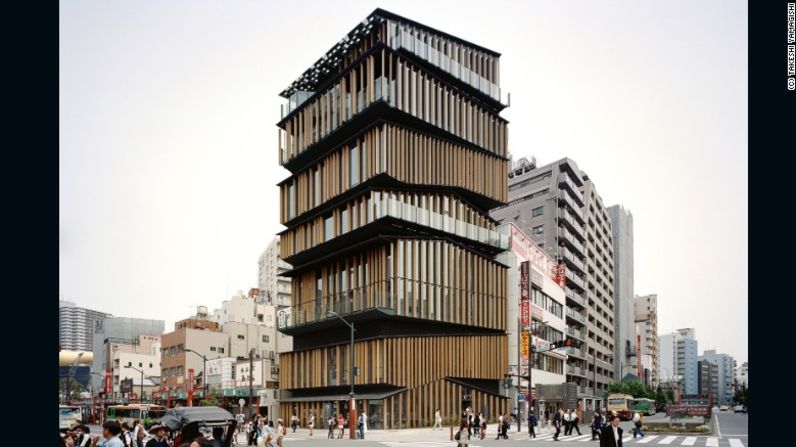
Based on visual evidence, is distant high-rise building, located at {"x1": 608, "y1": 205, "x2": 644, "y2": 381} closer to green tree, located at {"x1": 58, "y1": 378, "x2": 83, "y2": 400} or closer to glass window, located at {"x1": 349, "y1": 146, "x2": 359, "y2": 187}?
glass window, located at {"x1": 349, "y1": 146, "x2": 359, "y2": 187}

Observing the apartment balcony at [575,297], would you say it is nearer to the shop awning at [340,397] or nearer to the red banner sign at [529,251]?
the red banner sign at [529,251]

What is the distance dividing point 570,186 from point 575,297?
16876mm

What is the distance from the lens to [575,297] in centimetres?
10500

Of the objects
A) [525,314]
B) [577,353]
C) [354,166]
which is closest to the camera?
[354,166]

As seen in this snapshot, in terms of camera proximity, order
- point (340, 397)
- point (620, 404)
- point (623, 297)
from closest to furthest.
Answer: point (340, 397), point (620, 404), point (623, 297)

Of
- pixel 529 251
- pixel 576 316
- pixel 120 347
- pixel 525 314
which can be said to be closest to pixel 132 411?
pixel 525 314

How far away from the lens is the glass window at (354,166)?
63.0 metres

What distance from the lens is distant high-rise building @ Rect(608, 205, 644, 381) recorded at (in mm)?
156000

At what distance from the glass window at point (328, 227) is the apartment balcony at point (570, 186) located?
49.7 m

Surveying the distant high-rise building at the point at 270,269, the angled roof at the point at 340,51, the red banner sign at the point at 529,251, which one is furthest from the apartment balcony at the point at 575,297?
the distant high-rise building at the point at 270,269

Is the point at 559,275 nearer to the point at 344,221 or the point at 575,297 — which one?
the point at 575,297

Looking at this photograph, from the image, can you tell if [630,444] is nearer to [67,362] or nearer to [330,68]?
[330,68]

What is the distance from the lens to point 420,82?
61969mm

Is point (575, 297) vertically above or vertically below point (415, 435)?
above
